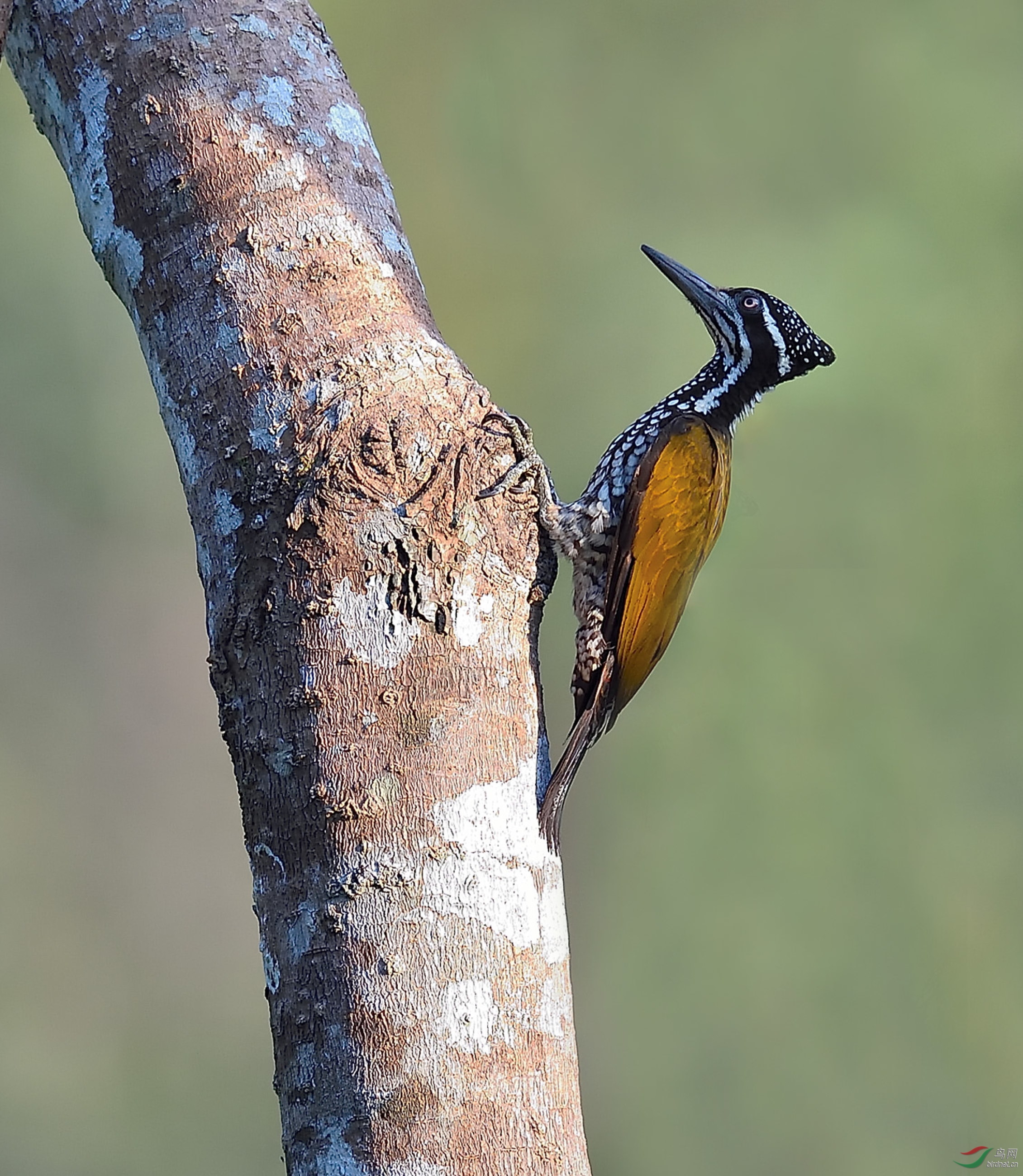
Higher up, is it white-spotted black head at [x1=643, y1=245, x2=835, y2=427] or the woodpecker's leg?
white-spotted black head at [x1=643, y1=245, x2=835, y2=427]

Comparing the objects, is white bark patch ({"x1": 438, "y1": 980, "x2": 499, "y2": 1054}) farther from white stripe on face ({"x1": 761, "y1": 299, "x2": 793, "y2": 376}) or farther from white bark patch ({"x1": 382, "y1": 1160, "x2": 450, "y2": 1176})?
white stripe on face ({"x1": 761, "y1": 299, "x2": 793, "y2": 376})

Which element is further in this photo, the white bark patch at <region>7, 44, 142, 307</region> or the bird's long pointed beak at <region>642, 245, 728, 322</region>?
the bird's long pointed beak at <region>642, 245, 728, 322</region>

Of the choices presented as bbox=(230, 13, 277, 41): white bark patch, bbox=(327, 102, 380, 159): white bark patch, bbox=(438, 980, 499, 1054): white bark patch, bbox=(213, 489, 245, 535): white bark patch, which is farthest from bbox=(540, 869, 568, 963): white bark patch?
bbox=(230, 13, 277, 41): white bark patch

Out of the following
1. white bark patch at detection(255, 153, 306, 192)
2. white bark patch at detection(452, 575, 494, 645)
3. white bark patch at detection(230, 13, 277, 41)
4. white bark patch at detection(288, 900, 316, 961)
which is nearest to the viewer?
white bark patch at detection(288, 900, 316, 961)

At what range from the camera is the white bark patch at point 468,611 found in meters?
1.65

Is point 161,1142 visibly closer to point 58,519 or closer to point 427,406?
point 58,519

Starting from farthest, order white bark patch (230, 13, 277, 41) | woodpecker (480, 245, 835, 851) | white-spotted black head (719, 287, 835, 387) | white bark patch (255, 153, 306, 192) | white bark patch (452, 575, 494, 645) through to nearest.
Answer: white-spotted black head (719, 287, 835, 387), woodpecker (480, 245, 835, 851), white bark patch (230, 13, 277, 41), white bark patch (255, 153, 306, 192), white bark patch (452, 575, 494, 645)

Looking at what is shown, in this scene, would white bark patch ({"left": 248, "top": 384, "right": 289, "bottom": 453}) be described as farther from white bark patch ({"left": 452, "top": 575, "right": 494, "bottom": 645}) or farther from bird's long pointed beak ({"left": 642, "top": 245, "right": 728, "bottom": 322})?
bird's long pointed beak ({"left": 642, "top": 245, "right": 728, "bottom": 322})

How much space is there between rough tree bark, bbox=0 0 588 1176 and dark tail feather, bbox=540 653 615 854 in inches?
2.5

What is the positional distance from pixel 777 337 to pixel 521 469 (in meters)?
1.63

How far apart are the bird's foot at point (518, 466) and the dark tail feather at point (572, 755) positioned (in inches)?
16.8

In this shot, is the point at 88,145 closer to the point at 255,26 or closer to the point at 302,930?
the point at 255,26

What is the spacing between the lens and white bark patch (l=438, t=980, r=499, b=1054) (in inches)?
57.2

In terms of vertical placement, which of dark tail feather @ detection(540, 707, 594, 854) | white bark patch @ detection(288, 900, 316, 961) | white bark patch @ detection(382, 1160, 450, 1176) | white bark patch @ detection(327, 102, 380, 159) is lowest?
white bark patch @ detection(382, 1160, 450, 1176)
